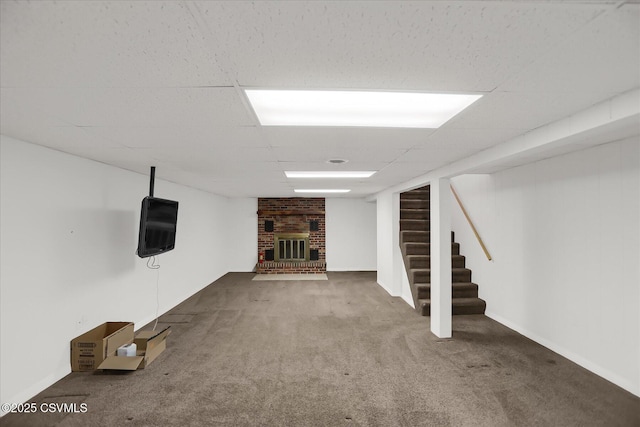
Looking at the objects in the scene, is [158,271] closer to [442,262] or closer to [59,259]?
[59,259]

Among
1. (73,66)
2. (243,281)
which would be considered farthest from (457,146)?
(243,281)

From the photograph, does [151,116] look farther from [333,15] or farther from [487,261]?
[487,261]

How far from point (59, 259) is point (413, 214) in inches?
226

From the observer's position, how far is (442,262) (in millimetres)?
3969

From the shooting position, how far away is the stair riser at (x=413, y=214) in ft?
20.7

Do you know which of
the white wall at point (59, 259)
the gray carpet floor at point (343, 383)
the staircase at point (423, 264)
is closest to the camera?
the gray carpet floor at point (343, 383)

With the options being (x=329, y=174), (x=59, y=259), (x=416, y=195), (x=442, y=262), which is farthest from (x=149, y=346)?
(x=416, y=195)

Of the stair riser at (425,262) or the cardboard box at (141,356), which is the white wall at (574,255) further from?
the cardboard box at (141,356)

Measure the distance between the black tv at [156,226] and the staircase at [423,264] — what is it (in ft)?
13.1

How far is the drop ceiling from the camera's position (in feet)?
3.08

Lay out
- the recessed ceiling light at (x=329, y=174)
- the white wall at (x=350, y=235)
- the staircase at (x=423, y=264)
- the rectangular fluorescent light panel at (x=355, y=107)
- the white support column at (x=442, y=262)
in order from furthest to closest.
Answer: the white wall at (x=350, y=235) < the staircase at (x=423, y=264) < the recessed ceiling light at (x=329, y=174) < the white support column at (x=442, y=262) < the rectangular fluorescent light panel at (x=355, y=107)

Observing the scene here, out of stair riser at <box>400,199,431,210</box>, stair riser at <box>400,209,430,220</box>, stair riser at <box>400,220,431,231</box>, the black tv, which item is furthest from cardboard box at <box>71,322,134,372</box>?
stair riser at <box>400,199,431,210</box>

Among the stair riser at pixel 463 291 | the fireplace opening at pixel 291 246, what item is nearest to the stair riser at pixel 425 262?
the stair riser at pixel 463 291

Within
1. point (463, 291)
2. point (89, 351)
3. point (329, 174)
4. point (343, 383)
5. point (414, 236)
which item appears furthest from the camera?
point (414, 236)
